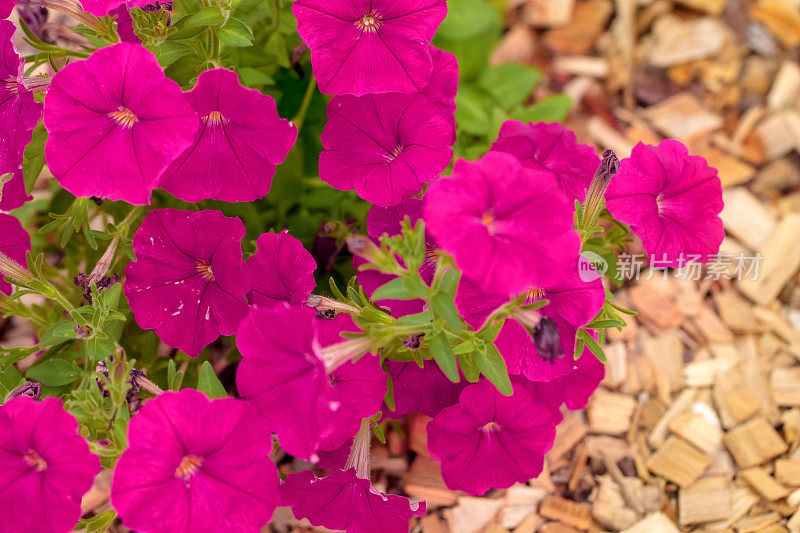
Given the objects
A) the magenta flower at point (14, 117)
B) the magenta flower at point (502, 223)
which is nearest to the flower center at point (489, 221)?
the magenta flower at point (502, 223)

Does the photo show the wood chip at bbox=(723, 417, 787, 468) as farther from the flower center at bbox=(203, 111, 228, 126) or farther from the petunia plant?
the flower center at bbox=(203, 111, 228, 126)

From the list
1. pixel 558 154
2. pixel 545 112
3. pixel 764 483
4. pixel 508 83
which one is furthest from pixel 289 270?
pixel 764 483

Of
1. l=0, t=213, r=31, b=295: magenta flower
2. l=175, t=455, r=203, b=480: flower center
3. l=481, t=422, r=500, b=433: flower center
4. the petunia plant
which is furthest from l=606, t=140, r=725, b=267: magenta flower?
l=0, t=213, r=31, b=295: magenta flower

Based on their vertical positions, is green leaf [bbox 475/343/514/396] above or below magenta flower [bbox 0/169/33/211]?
below

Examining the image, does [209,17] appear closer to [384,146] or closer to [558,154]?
[384,146]

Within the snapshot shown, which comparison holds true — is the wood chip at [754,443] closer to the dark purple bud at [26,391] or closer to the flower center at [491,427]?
the flower center at [491,427]

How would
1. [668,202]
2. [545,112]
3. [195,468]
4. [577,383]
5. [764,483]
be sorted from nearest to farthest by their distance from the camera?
[195,468]
[668,202]
[577,383]
[764,483]
[545,112]

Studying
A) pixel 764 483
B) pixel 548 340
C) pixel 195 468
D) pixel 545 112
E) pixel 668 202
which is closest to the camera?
pixel 548 340
